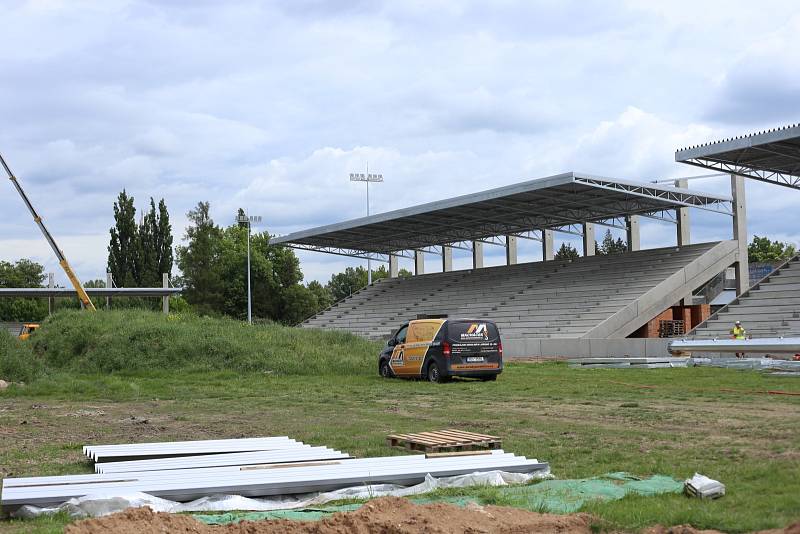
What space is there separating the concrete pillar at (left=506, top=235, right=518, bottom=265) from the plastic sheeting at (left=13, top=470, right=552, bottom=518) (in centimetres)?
4927

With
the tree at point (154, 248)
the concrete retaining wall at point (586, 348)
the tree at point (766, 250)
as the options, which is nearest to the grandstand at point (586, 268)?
the concrete retaining wall at point (586, 348)

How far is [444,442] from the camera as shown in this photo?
395 inches

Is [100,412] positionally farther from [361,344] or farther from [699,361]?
[699,361]

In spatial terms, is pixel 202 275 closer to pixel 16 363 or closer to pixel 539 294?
pixel 539 294

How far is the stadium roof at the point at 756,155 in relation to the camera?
32.8 m

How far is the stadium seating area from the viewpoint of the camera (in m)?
41.3

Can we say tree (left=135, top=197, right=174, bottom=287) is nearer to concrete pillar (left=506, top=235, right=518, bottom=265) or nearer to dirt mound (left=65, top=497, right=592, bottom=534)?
concrete pillar (left=506, top=235, right=518, bottom=265)

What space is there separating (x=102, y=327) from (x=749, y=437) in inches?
969

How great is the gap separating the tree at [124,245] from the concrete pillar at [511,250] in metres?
33.6

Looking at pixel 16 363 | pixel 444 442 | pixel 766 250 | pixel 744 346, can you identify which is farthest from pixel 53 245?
pixel 766 250

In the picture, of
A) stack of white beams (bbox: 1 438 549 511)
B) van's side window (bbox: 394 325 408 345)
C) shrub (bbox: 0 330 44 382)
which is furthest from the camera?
van's side window (bbox: 394 325 408 345)

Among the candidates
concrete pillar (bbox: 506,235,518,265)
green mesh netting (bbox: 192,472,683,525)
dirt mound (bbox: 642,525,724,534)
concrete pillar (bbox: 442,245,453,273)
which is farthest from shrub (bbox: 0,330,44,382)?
concrete pillar (bbox: 442,245,453,273)

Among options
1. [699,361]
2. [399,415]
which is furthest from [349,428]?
[699,361]

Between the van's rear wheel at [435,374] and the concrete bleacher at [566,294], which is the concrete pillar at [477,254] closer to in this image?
the concrete bleacher at [566,294]
